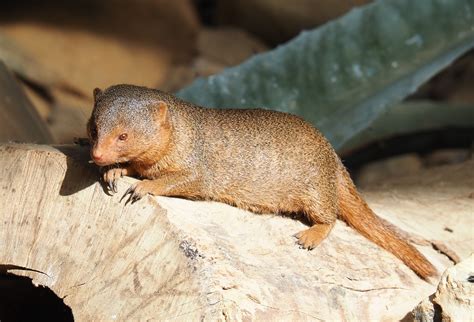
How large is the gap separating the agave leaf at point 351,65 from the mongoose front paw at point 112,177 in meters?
1.08

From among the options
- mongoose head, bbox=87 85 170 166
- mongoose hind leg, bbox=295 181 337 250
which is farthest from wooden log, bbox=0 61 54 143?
mongoose hind leg, bbox=295 181 337 250

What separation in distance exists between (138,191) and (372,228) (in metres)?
0.71

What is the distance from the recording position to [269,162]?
2301 mm

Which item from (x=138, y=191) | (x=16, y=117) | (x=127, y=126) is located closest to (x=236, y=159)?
(x=127, y=126)

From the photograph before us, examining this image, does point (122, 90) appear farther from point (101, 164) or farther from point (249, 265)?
point (249, 265)

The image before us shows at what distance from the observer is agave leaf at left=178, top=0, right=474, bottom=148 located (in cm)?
300

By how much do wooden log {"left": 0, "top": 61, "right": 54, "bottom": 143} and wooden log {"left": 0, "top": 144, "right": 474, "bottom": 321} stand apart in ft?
3.02

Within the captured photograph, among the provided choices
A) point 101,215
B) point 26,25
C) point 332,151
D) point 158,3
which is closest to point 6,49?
point 26,25

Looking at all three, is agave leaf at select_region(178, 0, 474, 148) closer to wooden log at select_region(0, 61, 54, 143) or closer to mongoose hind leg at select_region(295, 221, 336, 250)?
wooden log at select_region(0, 61, 54, 143)

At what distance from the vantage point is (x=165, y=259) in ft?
5.57

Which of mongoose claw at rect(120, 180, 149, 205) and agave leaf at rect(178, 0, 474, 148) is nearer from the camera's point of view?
mongoose claw at rect(120, 180, 149, 205)

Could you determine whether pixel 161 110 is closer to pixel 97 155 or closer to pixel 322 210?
pixel 97 155

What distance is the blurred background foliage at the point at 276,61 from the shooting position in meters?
3.04

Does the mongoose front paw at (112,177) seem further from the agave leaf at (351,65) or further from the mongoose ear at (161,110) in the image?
the agave leaf at (351,65)
